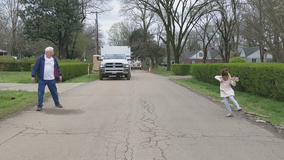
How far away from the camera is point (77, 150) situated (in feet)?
15.8

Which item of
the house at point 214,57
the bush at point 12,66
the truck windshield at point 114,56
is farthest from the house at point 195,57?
the truck windshield at point 114,56

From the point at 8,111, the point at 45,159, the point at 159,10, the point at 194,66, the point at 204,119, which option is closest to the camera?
the point at 45,159

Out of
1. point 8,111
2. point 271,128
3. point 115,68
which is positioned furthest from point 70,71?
point 271,128

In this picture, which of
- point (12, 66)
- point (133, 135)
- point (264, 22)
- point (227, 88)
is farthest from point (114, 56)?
point (133, 135)

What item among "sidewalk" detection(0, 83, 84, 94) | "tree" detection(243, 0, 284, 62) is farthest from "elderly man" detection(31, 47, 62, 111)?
"tree" detection(243, 0, 284, 62)

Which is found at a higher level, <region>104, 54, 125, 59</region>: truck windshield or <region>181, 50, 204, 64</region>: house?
<region>181, 50, 204, 64</region>: house

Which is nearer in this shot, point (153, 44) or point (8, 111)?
point (8, 111)

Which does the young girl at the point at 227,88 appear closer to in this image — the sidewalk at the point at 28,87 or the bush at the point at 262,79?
the bush at the point at 262,79

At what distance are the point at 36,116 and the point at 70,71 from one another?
44.1 ft

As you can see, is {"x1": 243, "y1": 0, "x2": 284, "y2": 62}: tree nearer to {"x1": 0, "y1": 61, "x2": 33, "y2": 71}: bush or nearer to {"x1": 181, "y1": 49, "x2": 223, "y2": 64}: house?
{"x1": 0, "y1": 61, "x2": 33, "y2": 71}: bush

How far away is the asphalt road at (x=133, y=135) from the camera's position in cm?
466

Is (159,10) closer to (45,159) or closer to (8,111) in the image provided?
(8,111)

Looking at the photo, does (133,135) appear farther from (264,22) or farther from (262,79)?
(264,22)

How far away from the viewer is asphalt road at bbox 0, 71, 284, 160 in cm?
466
